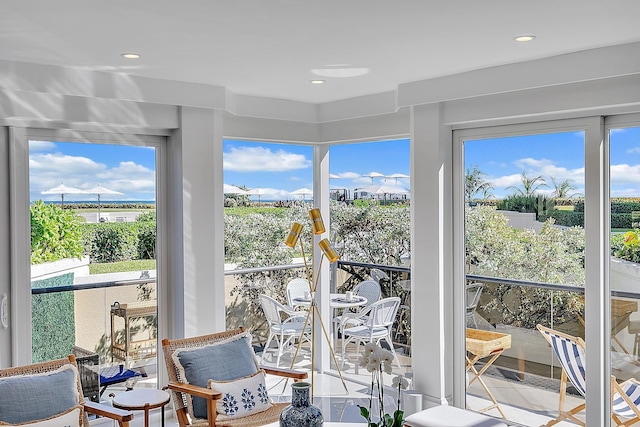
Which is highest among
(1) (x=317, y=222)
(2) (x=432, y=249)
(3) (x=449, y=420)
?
(1) (x=317, y=222)

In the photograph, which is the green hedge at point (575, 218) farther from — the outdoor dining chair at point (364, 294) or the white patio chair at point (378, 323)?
the outdoor dining chair at point (364, 294)

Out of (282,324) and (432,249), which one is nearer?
(432,249)

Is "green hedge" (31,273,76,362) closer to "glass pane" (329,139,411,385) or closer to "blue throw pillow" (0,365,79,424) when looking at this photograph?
"blue throw pillow" (0,365,79,424)

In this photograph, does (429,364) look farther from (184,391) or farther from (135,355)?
(135,355)

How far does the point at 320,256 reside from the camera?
242 inches

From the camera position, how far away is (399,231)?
5652 mm

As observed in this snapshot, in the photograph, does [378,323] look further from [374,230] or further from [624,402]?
[624,402]

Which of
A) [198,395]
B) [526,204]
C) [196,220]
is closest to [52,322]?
[196,220]

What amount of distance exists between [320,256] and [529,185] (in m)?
2.37

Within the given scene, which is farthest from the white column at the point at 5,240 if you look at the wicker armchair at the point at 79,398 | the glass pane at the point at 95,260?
the wicker armchair at the point at 79,398

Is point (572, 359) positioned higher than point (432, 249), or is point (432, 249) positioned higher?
point (432, 249)

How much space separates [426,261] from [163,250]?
216cm

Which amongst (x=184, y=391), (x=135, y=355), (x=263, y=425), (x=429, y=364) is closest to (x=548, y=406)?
(x=429, y=364)

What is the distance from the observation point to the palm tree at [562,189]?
4.23m
